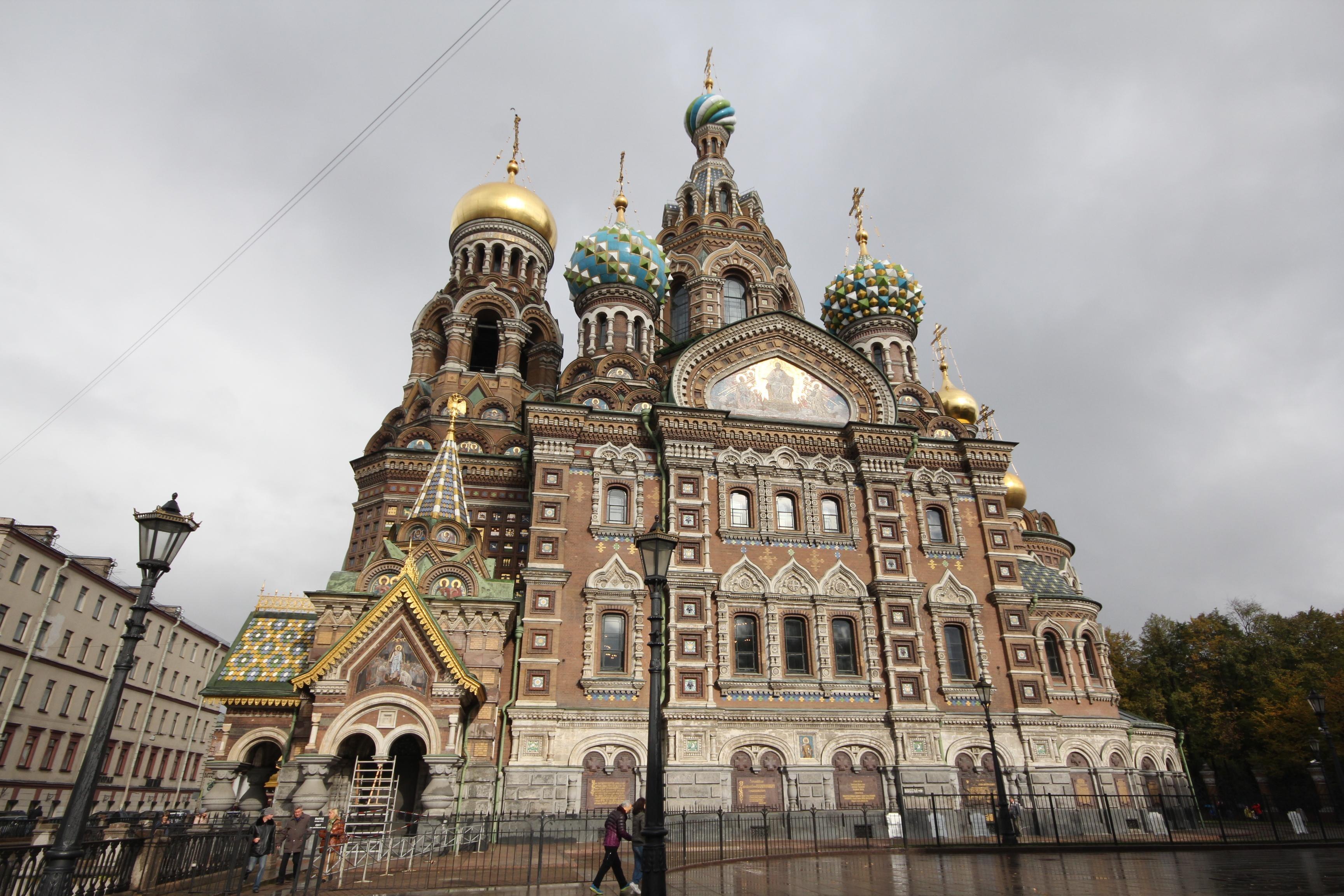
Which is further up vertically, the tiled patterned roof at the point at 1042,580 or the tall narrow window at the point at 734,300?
the tall narrow window at the point at 734,300

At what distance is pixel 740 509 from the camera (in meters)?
21.6

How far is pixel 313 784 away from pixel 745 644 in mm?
10093

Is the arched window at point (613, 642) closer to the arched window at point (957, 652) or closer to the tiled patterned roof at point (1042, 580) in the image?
the arched window at point (957, 652)

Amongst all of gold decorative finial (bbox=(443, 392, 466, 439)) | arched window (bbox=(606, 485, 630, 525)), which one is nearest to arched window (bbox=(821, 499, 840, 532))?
arched window (bbox=(606, 485, 630, 525))

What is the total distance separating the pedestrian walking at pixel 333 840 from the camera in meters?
11.9

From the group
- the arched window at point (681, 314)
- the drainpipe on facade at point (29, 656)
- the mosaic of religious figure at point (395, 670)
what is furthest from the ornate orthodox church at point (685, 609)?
the drainpipe on facade at point (29, 656)

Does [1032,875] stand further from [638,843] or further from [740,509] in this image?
[740,509]

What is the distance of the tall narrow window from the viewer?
2877 centimetres

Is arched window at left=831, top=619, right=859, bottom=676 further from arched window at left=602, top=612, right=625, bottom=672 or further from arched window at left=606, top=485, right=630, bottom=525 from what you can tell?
arched window at left=606, top=485, right=630, bottom=525

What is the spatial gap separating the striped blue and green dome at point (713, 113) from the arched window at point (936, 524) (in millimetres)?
20284

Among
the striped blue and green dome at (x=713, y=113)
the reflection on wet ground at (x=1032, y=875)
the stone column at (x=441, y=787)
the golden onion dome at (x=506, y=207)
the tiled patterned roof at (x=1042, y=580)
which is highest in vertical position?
the striped blue and green dome at (x=713, y=113)

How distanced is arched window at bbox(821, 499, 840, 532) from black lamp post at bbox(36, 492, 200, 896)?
1668cm

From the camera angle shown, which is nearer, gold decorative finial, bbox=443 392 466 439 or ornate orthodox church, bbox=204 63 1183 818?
ornate orthodox church, bbox=204 63 1183 818

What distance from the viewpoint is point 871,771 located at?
62.8 feet
